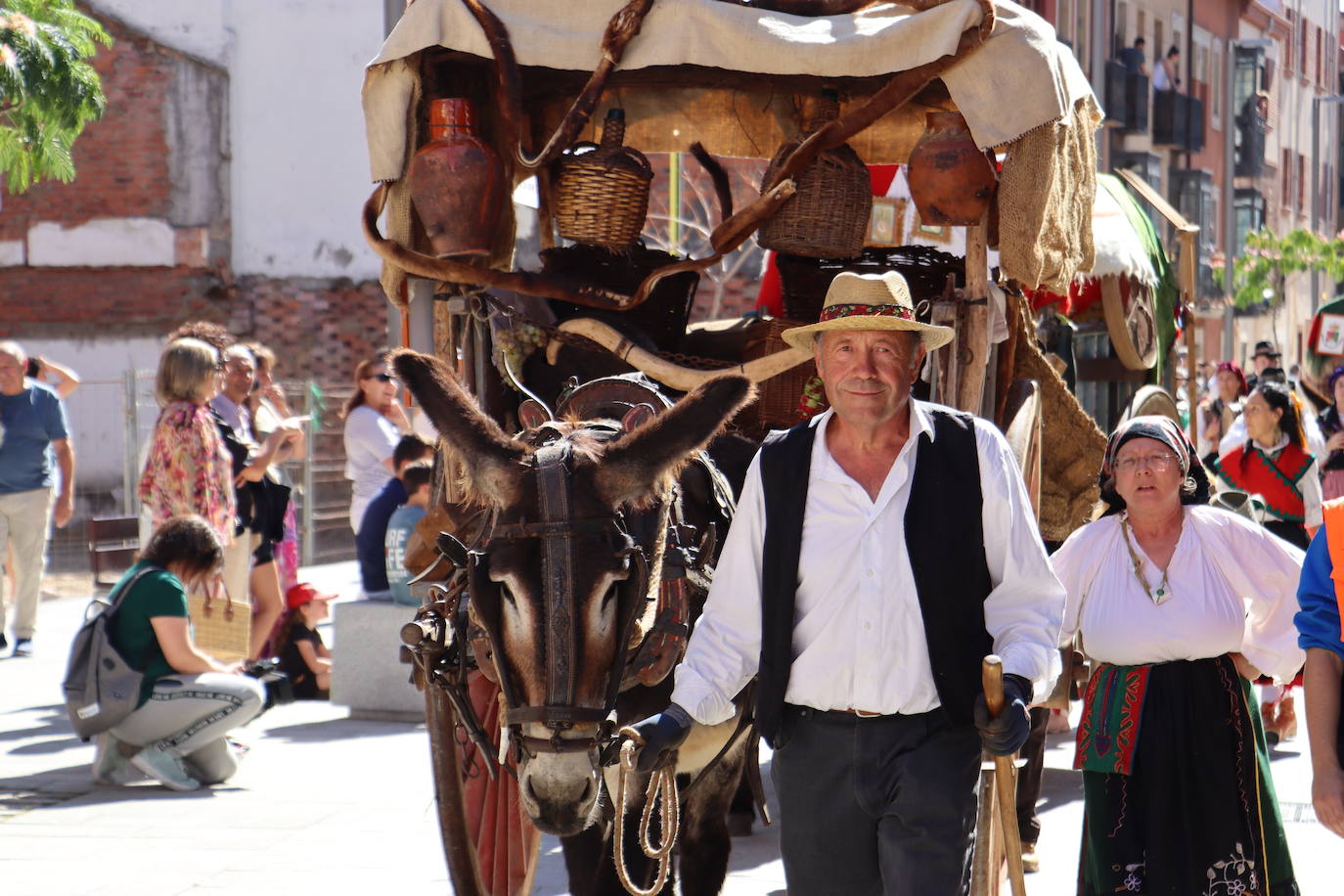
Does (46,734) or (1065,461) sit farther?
(46,734)

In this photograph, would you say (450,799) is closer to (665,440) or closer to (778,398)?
(665,440)

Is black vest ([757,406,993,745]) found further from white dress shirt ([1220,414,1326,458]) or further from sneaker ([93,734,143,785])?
white dress shirt ([1220,414,1326,458])

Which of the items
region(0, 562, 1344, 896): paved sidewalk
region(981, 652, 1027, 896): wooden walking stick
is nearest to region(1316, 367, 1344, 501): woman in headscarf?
region(0, 562, 1344, 896): paved sidewalk

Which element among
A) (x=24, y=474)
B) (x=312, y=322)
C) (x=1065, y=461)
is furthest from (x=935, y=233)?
(x=312, y=322)

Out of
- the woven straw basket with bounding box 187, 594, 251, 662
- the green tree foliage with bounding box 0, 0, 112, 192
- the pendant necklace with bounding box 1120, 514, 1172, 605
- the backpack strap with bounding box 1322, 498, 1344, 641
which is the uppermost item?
the green tree foliage with bounding box 0, 0, 112, 192

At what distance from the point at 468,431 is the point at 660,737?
3.32 feet

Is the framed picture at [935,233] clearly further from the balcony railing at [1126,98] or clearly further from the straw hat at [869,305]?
the balcony railing at [1126,98]

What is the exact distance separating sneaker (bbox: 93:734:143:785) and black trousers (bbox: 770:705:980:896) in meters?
4.60

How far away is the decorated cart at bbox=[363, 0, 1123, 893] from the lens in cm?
549

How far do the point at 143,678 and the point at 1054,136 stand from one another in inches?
176

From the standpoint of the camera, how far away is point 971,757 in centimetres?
374

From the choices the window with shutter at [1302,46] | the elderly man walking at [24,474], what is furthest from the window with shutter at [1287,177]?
the elderly man walking at [24,474]

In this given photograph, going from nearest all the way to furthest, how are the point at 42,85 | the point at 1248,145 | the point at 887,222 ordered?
1. the point at 887,222
2. the point at 42,85
3. the point at 1248,145

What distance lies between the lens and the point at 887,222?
8055mm
